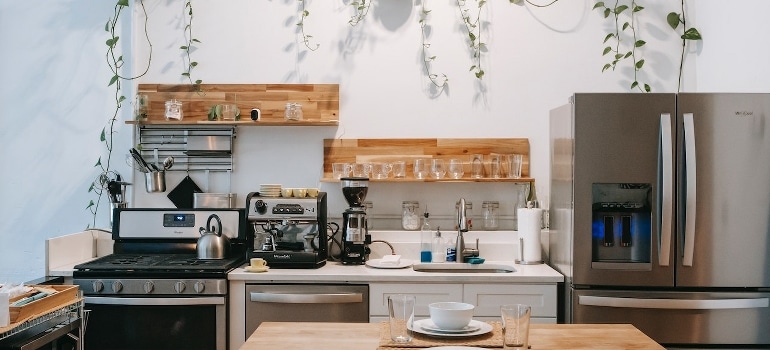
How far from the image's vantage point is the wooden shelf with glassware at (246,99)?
4141 millimetres

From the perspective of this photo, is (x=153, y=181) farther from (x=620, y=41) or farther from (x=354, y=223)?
(x=620, y=41)

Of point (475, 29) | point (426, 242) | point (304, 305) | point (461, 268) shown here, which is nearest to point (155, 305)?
point (304, 305)

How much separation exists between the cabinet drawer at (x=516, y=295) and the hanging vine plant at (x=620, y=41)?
1.38 m

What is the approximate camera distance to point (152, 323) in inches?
135

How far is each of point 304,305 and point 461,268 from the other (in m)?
0.88

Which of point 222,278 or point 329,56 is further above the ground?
point 329,56

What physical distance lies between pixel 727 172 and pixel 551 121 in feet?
3.09

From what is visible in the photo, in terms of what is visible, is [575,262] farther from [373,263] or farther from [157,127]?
[157,127]

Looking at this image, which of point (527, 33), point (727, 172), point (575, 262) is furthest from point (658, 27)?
point (575, 262)

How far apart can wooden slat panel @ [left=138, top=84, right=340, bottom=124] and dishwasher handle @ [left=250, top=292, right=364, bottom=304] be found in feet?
3.66

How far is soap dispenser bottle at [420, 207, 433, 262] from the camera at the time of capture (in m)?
3.92

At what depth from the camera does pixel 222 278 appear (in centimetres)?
345

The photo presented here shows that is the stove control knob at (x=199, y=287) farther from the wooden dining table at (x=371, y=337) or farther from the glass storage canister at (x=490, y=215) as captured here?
the glass storage canister at (x=490, y=215)

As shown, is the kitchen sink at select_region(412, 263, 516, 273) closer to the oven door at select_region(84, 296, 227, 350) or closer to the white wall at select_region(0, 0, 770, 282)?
the white wall at select_region(0, 0, 770, 282)
